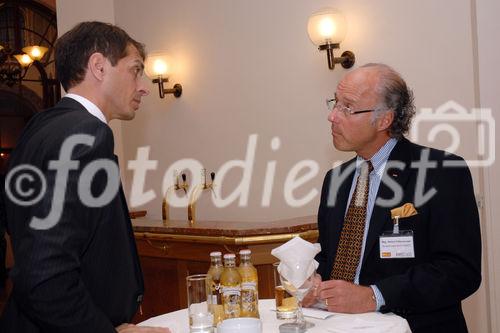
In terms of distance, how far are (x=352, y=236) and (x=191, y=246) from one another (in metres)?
2.07

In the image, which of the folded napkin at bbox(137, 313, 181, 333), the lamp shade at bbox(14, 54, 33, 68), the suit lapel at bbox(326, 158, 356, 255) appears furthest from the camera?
the lamp shade at bbox(14, 54, 33, 68)

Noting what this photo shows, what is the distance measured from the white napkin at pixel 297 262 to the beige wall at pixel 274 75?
7.16 feet

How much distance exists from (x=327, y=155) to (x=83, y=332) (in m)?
3.22

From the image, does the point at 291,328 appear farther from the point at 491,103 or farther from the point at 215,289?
the point at 491,103

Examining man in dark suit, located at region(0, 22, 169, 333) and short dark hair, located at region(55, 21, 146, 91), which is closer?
man in dark suit, located at region(0, 22, 169, 333)

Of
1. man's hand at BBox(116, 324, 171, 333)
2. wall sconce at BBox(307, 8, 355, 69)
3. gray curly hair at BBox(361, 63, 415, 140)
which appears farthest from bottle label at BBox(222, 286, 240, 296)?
wall sconce at BBox(307, 8, 355, 69)

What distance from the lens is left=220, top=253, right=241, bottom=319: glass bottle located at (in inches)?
71.9

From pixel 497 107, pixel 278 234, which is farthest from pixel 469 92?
pixel 278 234

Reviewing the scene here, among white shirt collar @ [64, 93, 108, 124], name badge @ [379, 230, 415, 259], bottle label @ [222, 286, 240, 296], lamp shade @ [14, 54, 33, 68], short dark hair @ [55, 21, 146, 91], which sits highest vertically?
lamp shade @ [14, 54, 33, 68]

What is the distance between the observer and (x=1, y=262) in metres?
7.69

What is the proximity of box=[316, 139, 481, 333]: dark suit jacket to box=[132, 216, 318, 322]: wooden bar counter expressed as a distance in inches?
58.7

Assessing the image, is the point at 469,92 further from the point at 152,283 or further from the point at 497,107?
the point at 152,283

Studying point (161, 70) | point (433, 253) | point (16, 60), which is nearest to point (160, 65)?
point (161, 70)

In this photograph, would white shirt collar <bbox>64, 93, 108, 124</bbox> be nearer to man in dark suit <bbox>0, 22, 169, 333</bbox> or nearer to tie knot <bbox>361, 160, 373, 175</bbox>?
man in dark suit <bbox>0, 22, 169, 333</bbox>
